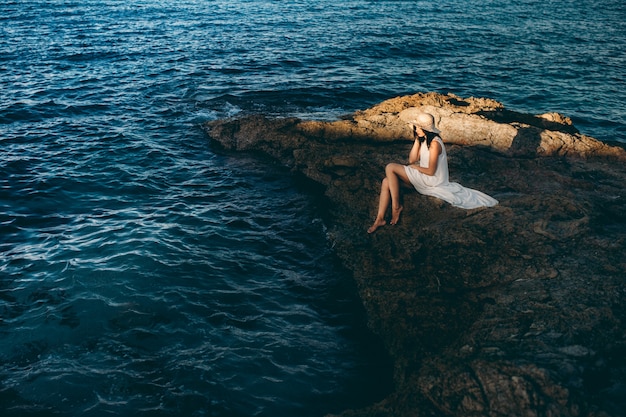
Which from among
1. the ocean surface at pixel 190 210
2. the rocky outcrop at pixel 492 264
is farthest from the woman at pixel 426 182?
the ocean surface at pixel 190 210

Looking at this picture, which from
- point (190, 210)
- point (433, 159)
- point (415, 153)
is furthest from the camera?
point (190, 210)

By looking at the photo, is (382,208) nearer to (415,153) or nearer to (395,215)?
(395,215)

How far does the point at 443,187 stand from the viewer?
883cm

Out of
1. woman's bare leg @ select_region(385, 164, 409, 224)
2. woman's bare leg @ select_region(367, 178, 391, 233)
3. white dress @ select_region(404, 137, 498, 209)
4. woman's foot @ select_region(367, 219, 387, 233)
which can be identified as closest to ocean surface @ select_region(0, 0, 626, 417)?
woman's foot @ select_region(367, 219, 387, 233)

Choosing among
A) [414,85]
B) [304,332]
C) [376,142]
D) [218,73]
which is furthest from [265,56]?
[304,332]

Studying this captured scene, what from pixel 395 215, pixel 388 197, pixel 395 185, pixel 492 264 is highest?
pixel 395 185

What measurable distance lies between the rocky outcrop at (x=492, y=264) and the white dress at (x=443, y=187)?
0.24 m

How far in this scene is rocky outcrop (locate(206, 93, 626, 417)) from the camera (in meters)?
5.17

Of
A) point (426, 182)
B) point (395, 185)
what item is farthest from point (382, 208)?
point (426, 182)

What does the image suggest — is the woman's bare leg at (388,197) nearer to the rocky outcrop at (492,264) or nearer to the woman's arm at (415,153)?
the rocky outcrop at (492,264)

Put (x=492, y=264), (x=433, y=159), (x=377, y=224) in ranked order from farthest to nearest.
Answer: (x=377, y=224), (x=433, y=159), (x=492, y=264)

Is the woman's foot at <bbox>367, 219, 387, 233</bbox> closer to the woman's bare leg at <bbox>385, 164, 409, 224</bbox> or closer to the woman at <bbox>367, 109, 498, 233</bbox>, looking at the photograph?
the woman at <bbox>367, 109, 498, 233</bbox>

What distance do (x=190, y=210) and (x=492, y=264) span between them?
7.05 m

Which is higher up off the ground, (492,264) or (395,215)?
(492,264)
